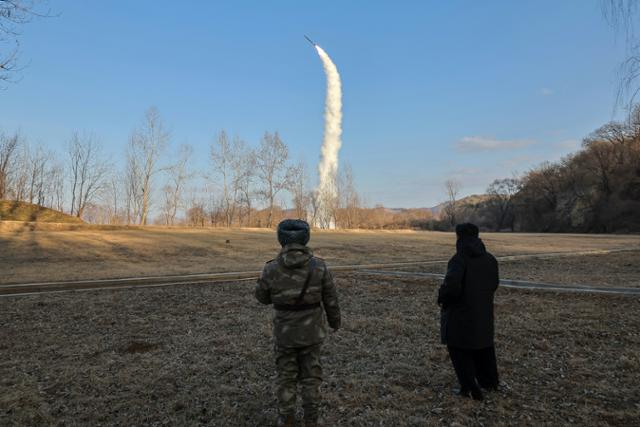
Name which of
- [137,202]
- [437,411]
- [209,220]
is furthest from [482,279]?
[209,220]

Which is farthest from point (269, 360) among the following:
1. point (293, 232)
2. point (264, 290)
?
point (293, 232)

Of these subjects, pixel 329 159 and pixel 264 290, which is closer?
pixel 264 290

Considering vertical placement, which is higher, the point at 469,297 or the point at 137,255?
the point at 469,297

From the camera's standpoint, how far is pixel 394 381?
5270 millimetres

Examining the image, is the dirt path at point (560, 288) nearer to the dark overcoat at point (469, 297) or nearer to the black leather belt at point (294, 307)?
the dark overcoat at point (469, 297)

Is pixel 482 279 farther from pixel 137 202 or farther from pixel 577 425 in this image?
pixel 137 202

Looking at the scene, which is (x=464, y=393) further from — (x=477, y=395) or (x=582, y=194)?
(x=582, y=194)

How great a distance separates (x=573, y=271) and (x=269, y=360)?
15506 millimetres

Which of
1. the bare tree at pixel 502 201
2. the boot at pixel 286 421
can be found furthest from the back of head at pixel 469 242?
the bare tree at pixel 502 201

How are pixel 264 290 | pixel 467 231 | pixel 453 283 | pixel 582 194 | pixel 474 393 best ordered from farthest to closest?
pixel 582 194 < pixel 467 231 < pixel 474 393 < pixel 453 283 < pixel 264 290

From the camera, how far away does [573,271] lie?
17.1 metres

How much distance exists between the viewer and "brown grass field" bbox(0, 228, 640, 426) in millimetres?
4430

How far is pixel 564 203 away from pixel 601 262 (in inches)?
2761

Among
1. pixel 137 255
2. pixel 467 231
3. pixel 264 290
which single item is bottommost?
pixel 137 255
